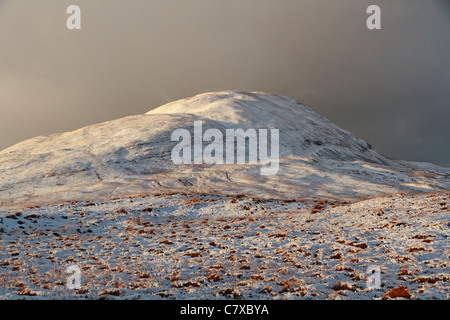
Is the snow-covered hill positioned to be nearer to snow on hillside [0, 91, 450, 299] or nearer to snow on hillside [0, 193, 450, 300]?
snow on hillside [0, 91, 450, 299]

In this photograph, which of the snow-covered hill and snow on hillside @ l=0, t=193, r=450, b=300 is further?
the snow-covered hill

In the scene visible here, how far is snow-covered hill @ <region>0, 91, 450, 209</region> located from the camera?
57.5 metres

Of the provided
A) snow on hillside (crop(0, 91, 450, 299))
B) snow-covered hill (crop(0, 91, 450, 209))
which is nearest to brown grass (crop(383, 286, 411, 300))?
snow on hillside (crop(0, 91, 450, 299))

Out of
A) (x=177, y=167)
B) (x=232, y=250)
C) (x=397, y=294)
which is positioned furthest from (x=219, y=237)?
(x=177, y=167)

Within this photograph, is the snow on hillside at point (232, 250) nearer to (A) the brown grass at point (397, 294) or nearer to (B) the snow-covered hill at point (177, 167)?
(A) the brown grass at point (397, 294)

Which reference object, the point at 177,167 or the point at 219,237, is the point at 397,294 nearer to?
the point at 219,237

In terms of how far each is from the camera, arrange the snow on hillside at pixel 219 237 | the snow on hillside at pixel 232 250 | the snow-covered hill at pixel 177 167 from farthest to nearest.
A: the snow-covered hill at pixel 177 167 → the snow on hillside at pixel 219 237 → the snow on hillside at pixel 232 250

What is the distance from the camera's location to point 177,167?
2985 inches

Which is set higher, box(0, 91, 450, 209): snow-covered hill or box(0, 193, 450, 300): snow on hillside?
box(0, 91, 450, 209): snow-covered hill

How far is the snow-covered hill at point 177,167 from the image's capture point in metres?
57.5

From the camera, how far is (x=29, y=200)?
52.3 meters

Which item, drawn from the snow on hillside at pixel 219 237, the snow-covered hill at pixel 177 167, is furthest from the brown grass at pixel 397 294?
the snow-covered hill at pixel 177 167
